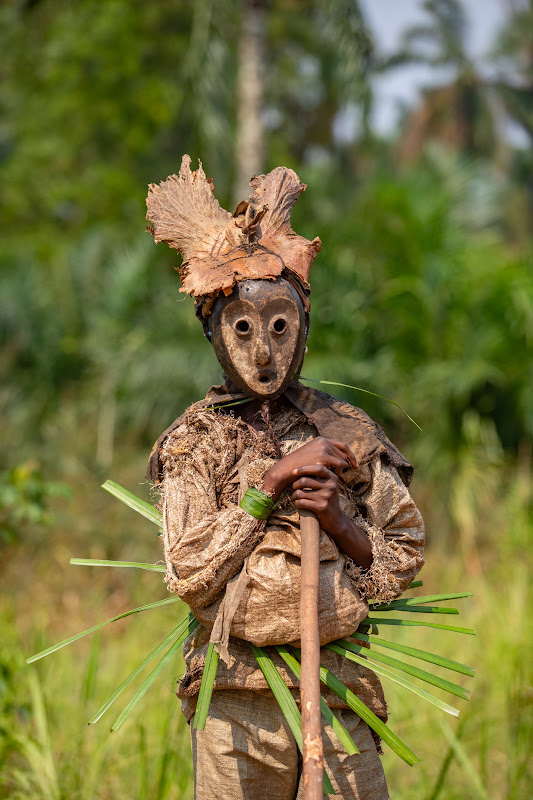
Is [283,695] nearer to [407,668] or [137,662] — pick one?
[407,668]

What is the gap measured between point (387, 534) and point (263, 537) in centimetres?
35

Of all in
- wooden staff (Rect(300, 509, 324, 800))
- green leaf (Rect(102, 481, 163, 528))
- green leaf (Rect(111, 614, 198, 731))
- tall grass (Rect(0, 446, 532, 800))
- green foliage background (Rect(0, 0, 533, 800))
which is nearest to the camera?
wooden staff (Rect(300, 509, 324, 800))

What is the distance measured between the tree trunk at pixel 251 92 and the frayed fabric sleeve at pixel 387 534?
254 inches

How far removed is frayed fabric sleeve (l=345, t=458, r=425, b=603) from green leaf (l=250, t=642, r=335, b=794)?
0.29m

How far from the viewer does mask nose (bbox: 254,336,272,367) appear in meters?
1.95

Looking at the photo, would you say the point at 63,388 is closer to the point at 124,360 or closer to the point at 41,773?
the point at 124,360

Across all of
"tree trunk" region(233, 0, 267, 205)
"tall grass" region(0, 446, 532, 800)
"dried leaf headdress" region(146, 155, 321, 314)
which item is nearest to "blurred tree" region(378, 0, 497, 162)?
"tree trunk" region(233, 0, 267, 205)

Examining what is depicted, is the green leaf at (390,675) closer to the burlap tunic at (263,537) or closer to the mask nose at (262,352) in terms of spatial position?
the burlap tunic at (263,537)

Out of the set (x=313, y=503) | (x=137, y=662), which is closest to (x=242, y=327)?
(x=313, y=503)

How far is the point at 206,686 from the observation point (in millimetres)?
1851

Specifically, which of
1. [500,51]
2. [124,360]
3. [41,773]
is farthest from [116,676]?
[500,51]

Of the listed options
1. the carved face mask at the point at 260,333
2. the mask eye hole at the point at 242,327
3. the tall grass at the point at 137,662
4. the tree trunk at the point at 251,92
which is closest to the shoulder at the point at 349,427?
the carved face mask at the point at 260,333

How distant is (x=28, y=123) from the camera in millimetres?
13664

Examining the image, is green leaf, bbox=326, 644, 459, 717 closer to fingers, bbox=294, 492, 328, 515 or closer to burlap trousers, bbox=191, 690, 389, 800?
burlap trousers, bbox=191, 690, 389, 800
